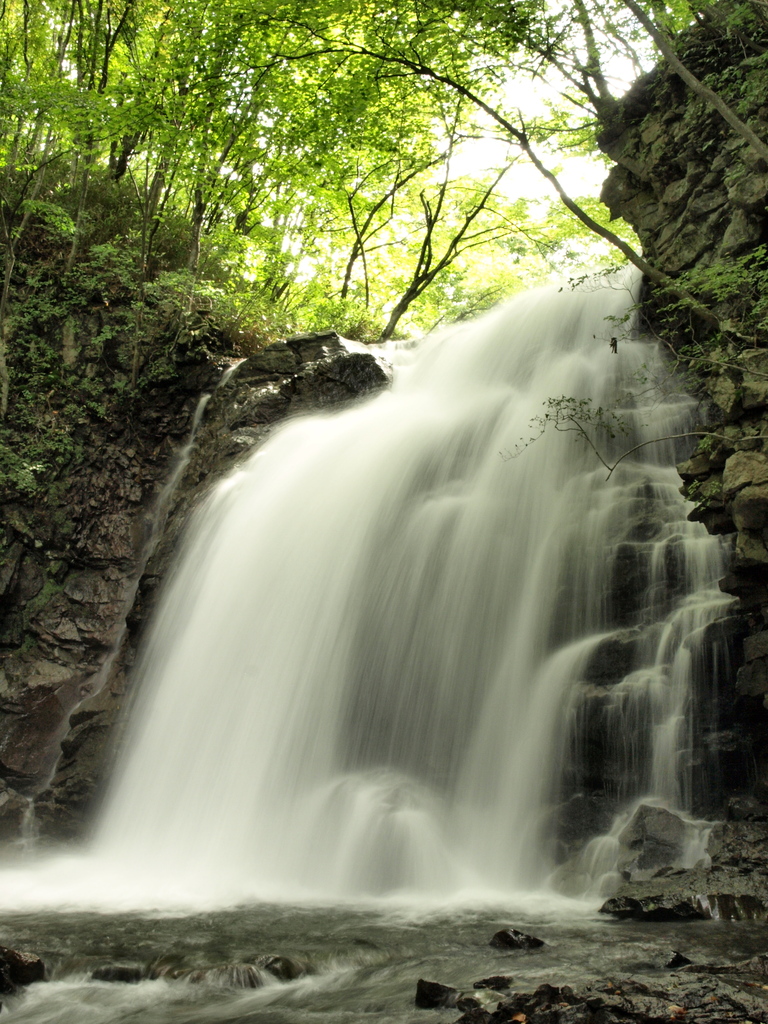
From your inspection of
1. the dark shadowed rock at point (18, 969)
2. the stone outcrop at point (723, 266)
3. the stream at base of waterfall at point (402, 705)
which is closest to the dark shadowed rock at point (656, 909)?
the stream at base of waterfall at point (402, 705)

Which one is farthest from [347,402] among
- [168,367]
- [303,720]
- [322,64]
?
[303,720]

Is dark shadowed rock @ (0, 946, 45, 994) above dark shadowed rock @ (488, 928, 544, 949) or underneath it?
underneath

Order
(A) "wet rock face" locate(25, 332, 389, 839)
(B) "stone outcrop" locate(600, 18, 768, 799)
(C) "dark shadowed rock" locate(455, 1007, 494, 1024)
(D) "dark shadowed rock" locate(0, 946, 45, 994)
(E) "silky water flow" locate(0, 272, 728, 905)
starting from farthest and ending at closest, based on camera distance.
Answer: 1. (A) "wet rock face" locate(25, 332, 389, 839)
2. (E) "silky water flow" locate(0, 272, 728, 905)
3. (B) "stone outcrop" locate(600, 18, 768, 799)
4. (D) "dark shadowed rock" locate(0, 946, 45, 994)
5. (C) "dark shadowed rock" locate(455, 1007, 494, 1024)

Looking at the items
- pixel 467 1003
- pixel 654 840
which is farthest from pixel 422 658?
pixel 467 1003

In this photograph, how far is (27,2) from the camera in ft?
49.1

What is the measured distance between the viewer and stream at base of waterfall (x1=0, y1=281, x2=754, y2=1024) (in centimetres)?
588

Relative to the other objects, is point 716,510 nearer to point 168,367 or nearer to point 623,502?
point 623,502

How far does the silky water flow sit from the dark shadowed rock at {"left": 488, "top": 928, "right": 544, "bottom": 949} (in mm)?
1609

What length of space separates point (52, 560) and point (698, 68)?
11954 mm

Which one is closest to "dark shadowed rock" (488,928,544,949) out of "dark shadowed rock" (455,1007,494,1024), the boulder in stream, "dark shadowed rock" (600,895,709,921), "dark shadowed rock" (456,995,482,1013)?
"dark shadowed rock" (600,895,709,921)

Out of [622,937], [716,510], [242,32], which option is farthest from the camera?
[242,32]

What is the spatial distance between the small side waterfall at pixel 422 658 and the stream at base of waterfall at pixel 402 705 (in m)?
0.03

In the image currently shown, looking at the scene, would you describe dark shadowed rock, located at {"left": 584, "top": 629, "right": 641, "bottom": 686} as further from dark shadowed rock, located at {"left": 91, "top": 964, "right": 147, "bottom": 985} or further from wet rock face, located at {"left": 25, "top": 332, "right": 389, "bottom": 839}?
wet rock face, located at {"left": 25, "top": 332, "right": 389, "bottom": 839}

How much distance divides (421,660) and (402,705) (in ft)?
1.78
